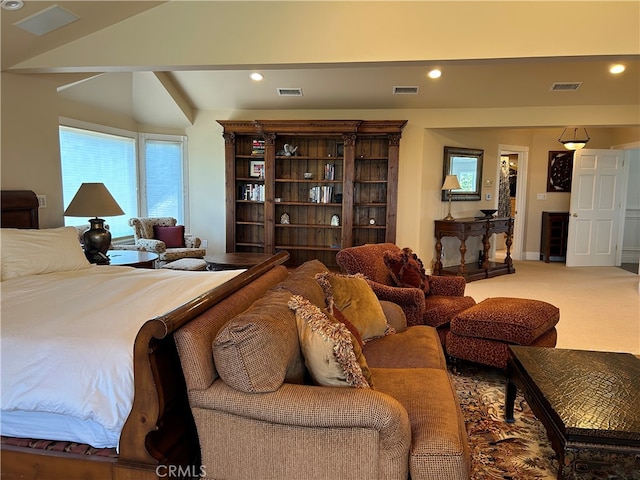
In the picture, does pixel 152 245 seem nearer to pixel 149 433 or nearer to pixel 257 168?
pixel 257 168

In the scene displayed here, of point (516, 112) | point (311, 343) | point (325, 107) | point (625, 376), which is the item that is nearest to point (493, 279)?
point (516, 112)

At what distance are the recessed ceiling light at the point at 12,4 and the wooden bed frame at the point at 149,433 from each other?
239cm

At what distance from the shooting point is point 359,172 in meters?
Result: 6.34

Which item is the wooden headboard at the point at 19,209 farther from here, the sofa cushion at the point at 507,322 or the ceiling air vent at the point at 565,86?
the ceiling air vent at the point at 565,86

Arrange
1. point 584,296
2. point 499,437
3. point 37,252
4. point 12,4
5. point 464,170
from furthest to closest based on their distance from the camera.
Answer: point 464,170
point 584,296
point 37,252
point 12,4
point 499,437

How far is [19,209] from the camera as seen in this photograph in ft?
11.3

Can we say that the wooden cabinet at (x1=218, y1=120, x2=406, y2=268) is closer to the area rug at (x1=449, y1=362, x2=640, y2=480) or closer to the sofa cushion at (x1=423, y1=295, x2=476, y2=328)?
the sofa cushion at (x1=423, y1=295, x2=476, y2=328)

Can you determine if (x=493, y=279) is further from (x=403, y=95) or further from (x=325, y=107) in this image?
(x=325, y=107)

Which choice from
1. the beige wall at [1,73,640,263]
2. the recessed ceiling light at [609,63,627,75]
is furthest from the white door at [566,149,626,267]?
the recessed ceiling light at [609,63,627,75]

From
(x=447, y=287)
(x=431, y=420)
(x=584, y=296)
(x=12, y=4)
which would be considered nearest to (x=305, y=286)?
(x=431, y=420)

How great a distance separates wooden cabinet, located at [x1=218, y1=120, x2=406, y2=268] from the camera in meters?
6.01

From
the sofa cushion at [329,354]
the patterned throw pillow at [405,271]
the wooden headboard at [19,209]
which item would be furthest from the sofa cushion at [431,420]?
Result: the wooden headboard at [19,209]

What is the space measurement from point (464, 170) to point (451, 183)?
818mm

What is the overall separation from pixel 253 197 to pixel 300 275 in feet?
13.7
